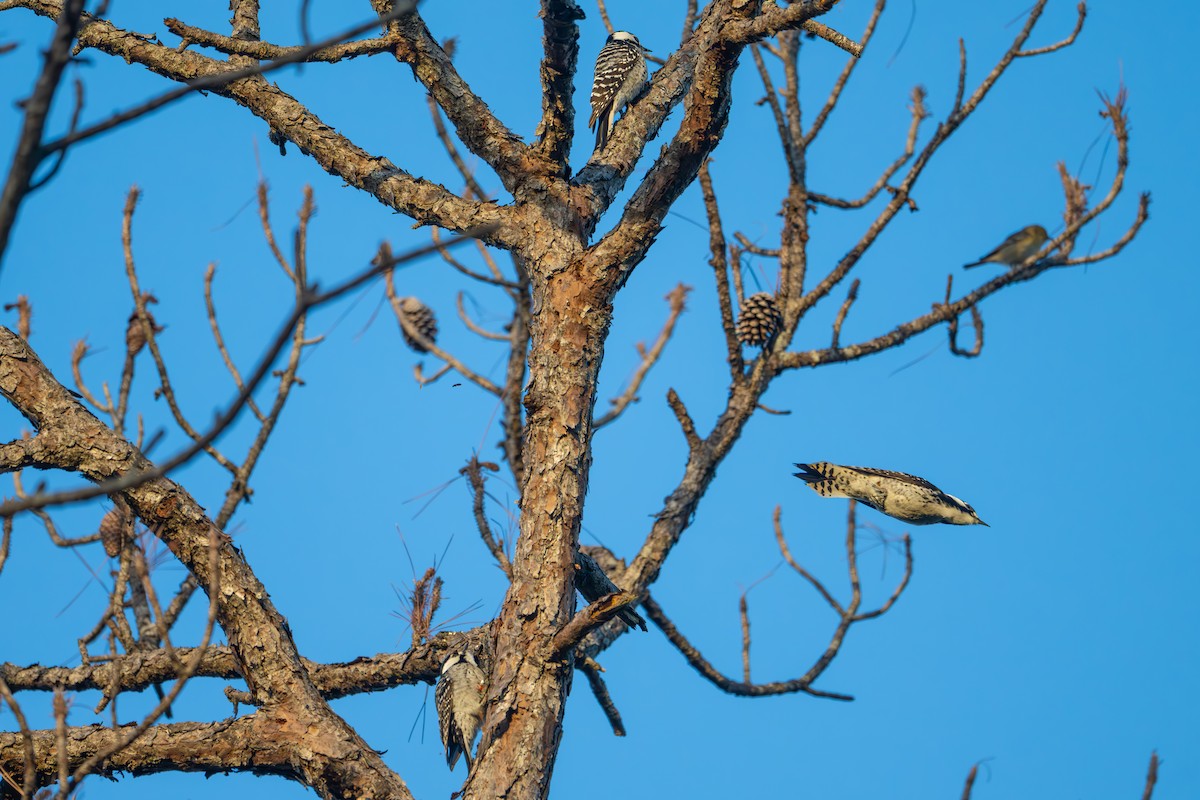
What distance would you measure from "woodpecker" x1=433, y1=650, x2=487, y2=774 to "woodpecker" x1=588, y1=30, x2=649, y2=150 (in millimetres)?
2721

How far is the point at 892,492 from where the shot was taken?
3.04m

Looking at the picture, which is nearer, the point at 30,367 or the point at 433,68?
the point at 30,367

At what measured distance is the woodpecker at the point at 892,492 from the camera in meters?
3.01

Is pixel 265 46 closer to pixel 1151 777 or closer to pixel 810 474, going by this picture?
pixel 810 474

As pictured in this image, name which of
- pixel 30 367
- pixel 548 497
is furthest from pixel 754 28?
pixel 30 367

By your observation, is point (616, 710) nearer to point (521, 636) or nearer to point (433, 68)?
point (521, 636)

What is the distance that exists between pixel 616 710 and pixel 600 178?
1889mm

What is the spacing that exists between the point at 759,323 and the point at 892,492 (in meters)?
1.36

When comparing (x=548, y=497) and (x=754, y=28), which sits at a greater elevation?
(x=754, y=28)

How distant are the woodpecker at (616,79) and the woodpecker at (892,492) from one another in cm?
247

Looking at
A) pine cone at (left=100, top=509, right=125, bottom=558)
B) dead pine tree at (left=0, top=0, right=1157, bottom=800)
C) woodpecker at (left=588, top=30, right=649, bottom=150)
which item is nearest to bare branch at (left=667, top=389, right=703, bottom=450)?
dead pine tree at (left=0, top=0, right=1157, bottom=800)

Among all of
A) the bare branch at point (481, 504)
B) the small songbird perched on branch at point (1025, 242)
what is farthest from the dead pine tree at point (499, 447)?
the small songbird perched on branch at point (1025, 242)

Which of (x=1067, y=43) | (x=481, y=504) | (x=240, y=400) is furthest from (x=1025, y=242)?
(x=240, y=400)

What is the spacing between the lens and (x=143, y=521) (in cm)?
250
